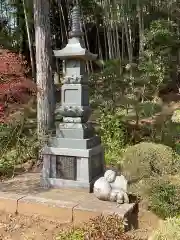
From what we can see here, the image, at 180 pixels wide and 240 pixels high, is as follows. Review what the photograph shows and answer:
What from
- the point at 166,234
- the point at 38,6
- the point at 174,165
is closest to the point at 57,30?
the point at 38,6

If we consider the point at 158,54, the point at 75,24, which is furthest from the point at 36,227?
the point at 158,54

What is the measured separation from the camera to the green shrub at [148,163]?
448 cm

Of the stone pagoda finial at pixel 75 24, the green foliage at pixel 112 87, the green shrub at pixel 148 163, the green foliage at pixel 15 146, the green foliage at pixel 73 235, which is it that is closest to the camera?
the green foliage at pixel 73 235

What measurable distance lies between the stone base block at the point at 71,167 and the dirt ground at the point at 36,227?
77 centimetres

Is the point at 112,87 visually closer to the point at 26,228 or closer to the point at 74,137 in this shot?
the point at 74,137

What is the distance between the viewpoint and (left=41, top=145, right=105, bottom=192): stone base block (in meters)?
4.54

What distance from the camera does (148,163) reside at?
14.8 feet

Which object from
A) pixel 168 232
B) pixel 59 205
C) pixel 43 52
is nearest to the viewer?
pixel 168 232

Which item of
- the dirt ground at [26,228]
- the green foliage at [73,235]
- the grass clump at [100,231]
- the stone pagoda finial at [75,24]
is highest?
the stone pagoda finial at [75,24]

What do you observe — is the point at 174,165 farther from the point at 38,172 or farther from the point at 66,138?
the point at 38,172

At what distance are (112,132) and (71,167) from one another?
2.75 metres

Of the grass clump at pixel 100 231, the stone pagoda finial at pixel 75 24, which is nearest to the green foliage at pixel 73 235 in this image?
the grass clump at pixel 100 231

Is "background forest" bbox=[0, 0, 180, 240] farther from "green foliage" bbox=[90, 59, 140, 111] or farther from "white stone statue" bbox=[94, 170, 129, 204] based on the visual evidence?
"white stone statue" bbox=[94, 170, 129, 204]

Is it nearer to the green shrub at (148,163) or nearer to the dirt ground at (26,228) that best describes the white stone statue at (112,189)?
the green shrub at (148,163)
